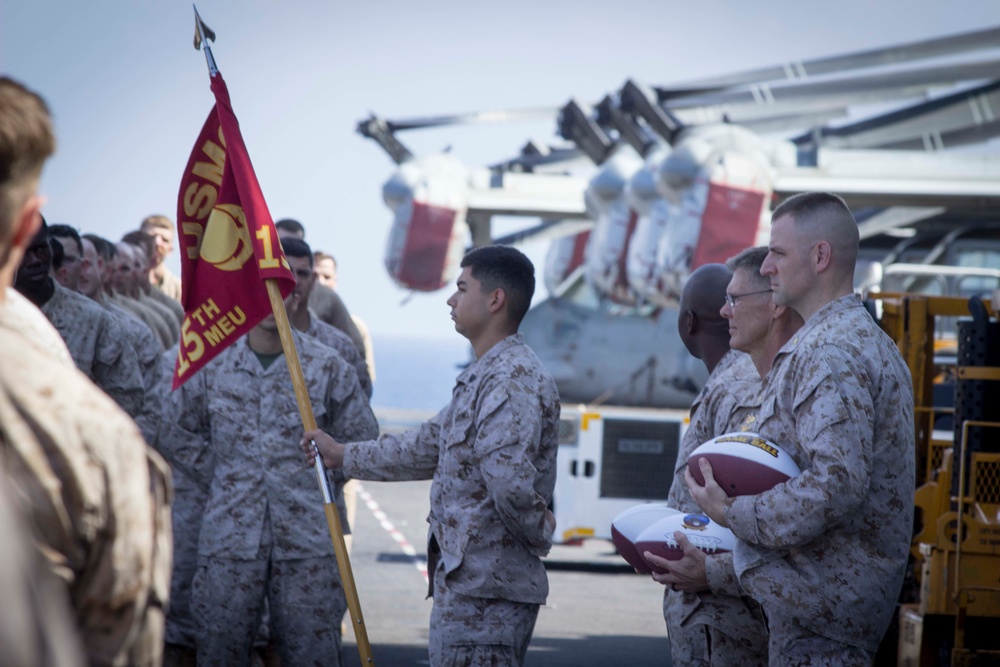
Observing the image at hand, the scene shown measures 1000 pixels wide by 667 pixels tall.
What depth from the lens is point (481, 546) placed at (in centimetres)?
405

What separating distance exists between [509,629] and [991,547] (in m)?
3.01

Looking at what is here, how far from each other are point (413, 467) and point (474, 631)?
703mm

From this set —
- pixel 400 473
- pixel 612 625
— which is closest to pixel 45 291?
pixel 400 473

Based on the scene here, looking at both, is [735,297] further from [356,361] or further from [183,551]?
[183,551]

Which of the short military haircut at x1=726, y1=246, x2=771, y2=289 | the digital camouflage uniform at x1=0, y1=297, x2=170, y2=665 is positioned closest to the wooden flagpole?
the short military haircut at x1=726, y1=246, x2=771, y2=289

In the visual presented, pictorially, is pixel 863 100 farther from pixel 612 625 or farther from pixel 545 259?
pixel 612 625

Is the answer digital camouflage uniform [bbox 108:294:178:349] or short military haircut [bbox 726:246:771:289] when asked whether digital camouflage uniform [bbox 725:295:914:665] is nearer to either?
short military haircut [bbox 726:246:771:289]

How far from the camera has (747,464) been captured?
3.39 meters

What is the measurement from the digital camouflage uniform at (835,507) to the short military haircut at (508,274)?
1.23m

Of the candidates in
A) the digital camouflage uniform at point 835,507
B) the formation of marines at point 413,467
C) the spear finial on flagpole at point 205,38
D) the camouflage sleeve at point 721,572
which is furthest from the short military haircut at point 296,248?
the digital camouflage uniform at point 835,507

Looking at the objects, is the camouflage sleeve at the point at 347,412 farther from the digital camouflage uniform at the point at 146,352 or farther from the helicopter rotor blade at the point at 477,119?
the helicopter rotor blade at the point at 477,119

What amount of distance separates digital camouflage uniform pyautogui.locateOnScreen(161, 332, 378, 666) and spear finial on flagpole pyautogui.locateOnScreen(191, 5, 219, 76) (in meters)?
1.16

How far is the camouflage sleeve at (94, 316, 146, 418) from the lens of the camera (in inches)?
216

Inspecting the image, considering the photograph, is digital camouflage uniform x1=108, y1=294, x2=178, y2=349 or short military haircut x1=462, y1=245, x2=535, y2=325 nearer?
short military haircut x1=462, y1=245, x2=535, y2=325
